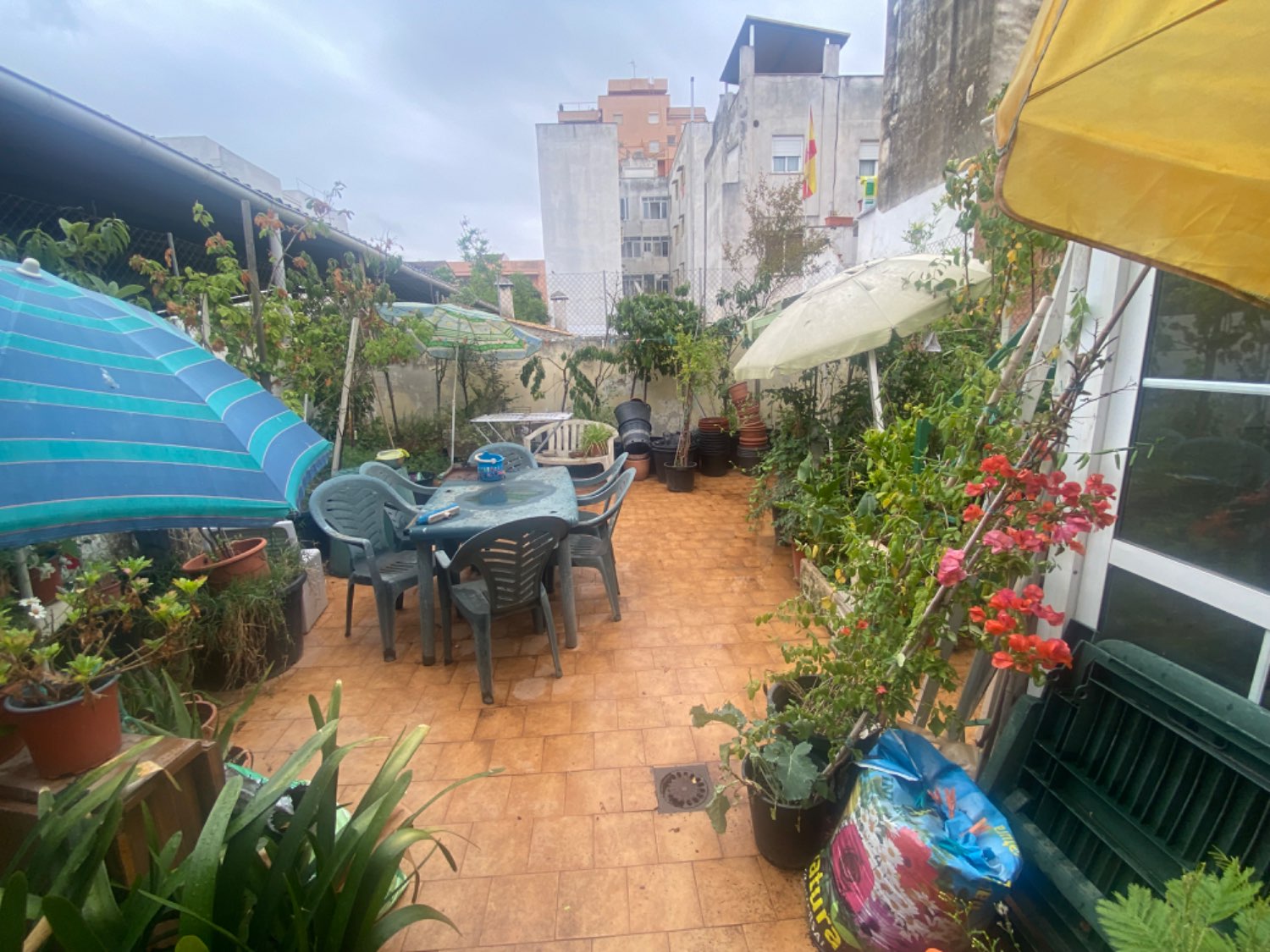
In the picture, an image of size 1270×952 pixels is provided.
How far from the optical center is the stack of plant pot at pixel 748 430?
19.1 feet

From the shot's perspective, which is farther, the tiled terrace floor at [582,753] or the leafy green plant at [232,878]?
the tiled terrace floor at [582,753]

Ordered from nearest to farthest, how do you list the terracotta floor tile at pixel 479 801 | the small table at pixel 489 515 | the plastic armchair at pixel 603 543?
the terracotta floor tile at pixel 479 801, the small table at pixel 489 515, the plastic armchair at pixel 603 543

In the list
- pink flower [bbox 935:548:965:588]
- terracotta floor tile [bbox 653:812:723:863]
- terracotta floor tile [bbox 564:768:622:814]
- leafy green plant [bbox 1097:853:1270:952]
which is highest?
pink flower [bbox 935:548:965:588]

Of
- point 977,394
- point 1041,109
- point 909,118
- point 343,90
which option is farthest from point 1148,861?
point 343,90

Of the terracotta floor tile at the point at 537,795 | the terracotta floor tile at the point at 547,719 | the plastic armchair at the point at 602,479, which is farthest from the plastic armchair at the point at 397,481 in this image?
the terracotta floor tile at the point at 537,795

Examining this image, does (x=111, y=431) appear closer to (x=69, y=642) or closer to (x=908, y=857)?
(x=69, y=642)

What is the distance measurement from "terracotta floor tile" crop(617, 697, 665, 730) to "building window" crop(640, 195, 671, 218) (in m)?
26.1

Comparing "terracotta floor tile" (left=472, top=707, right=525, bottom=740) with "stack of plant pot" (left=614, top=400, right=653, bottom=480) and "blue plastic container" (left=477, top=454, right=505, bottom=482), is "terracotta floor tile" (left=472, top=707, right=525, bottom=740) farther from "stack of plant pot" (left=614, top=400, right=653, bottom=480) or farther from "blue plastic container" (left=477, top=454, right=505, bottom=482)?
"stack of plant pot" (left=614, top=400, right=653, bottom=480)

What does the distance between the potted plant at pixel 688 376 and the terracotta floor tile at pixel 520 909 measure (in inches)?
166

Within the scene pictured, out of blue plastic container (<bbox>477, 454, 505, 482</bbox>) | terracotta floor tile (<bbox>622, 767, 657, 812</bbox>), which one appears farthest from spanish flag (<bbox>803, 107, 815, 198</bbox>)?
terracotta floor tile (<bbox>622, 767, 657, 812</bbox>)

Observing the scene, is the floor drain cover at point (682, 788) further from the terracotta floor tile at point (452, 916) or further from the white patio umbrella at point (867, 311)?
the white patio umbrella at point (867, 311)

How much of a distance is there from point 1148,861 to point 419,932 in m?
1.80

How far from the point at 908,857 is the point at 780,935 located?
0.57 m

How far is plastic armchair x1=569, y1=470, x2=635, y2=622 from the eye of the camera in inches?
120
